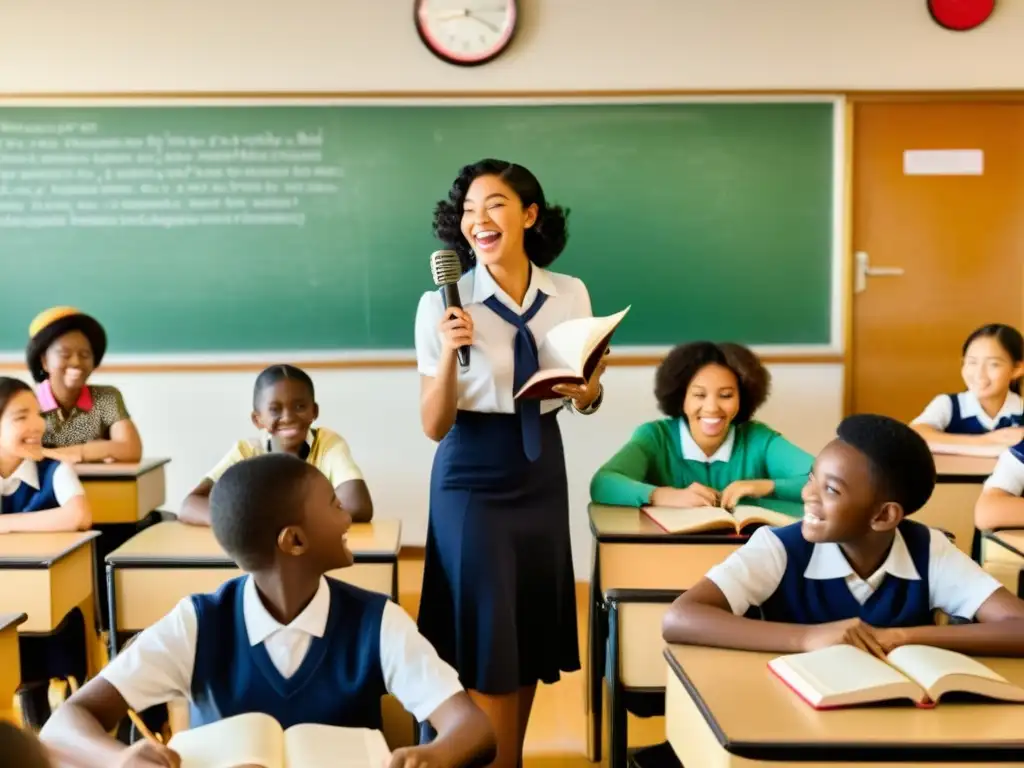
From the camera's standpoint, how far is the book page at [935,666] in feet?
4.02

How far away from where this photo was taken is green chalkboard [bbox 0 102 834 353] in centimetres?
400

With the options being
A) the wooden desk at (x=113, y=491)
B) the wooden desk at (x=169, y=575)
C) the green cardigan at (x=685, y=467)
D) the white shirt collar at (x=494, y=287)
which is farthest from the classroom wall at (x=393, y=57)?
the white shirt collar at (x=494, y=287)

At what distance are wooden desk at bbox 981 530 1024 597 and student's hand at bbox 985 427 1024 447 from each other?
103 centimetres

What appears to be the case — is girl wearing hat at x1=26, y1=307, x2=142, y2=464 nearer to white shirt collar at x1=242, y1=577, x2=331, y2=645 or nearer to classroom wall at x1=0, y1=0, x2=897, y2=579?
classroom wall at x1=0, y1=0, x2=897, y2=579

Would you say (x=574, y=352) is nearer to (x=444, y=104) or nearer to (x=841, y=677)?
(x=841, y=677)

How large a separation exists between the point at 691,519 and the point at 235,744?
54.2 inches

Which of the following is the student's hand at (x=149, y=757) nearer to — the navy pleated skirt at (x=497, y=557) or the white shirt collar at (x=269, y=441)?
the navy pleated skirt at (x=497, y=557)

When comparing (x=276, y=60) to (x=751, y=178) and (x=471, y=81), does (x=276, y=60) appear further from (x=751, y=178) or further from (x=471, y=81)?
(x=751, y=178)

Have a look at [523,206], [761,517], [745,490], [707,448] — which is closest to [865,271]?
[707,448]

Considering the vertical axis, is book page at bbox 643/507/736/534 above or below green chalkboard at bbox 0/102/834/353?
below

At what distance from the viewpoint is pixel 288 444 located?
2521 millimetres

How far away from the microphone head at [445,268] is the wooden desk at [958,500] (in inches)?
66.2

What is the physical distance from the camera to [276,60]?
397 centimetres

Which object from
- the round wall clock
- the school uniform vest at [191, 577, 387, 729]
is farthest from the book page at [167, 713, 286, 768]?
the round wall clock
